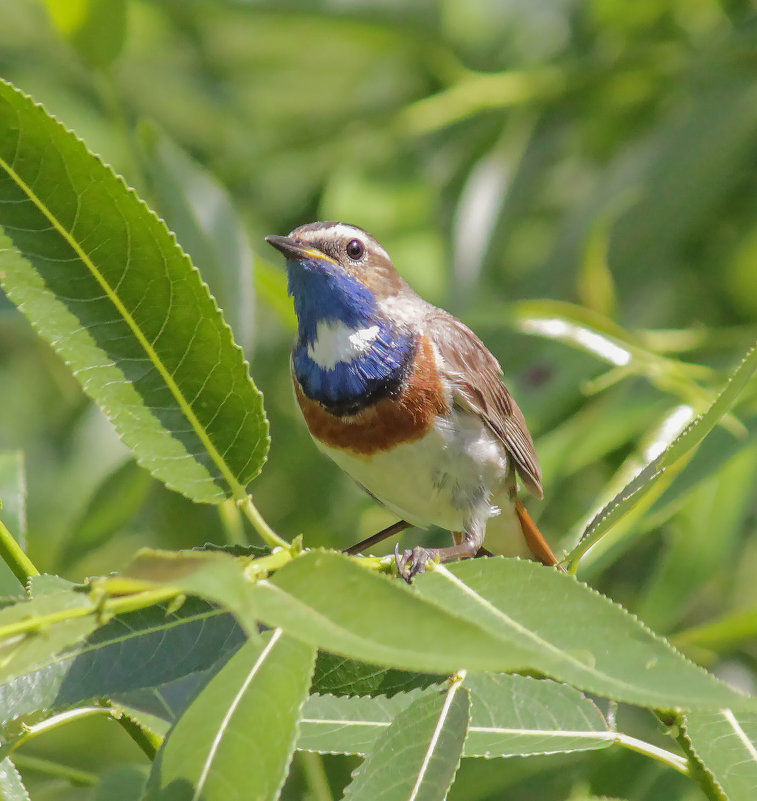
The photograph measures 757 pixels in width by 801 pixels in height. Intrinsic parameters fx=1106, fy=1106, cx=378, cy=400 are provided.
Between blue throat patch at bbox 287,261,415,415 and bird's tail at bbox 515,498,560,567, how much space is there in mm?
731

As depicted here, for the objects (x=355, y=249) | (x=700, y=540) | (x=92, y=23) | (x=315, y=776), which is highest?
(x=92, y=23)

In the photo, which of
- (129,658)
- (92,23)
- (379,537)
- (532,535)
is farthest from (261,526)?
(92,23)

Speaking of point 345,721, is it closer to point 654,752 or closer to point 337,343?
point 654,752

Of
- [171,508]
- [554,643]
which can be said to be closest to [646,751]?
[554,643]

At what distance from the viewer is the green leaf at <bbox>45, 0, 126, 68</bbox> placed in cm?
331

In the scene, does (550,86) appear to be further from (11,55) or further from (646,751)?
(646,751)

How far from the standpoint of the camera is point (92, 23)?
10.9 feet

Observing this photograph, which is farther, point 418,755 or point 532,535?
point 532,535

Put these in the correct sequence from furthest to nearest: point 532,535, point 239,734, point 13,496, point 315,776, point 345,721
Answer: point 532,535, point 315,776, point 13,496, point 345,721, point 239,734

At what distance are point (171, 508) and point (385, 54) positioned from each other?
233 cm

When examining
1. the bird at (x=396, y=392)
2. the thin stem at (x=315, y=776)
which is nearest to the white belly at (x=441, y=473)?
the bird at (x=396, y=392)

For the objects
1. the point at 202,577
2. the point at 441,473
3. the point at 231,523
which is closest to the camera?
the point at 202,577

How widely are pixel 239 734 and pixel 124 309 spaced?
0.68 meters

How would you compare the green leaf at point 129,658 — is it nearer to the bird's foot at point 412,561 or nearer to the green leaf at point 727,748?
the bird's foot at point 412,561
